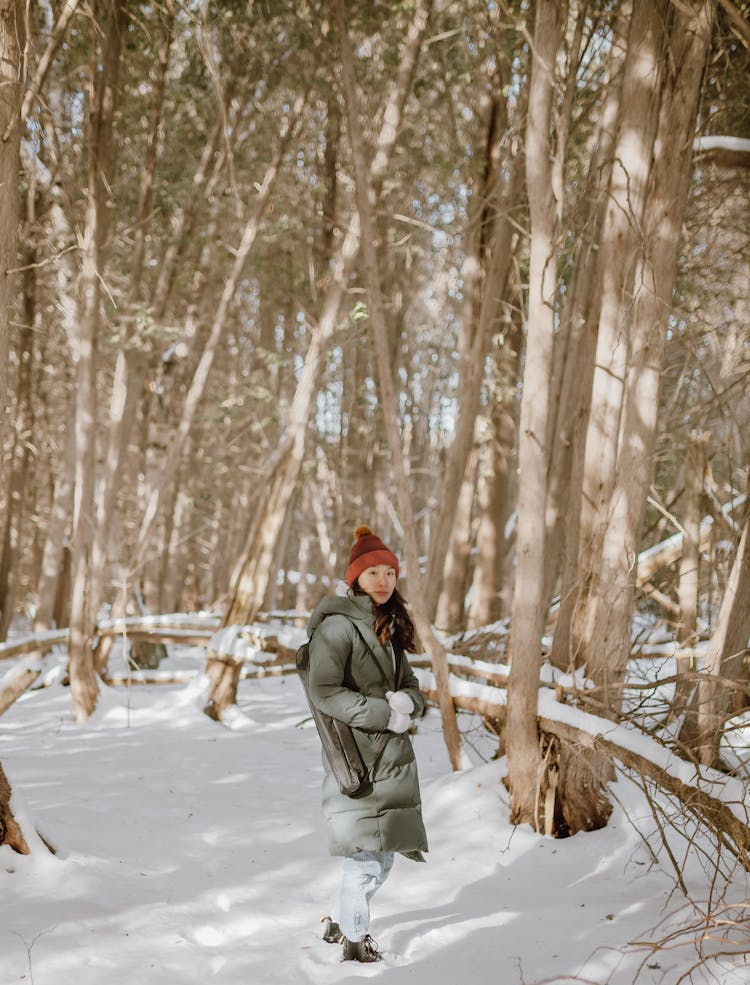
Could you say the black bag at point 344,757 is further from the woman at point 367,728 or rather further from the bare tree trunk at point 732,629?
the bare tree trunk at point 732,629

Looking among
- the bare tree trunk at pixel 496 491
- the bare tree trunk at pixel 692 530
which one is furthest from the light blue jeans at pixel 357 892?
the bare tree trunk at pixel 496 491

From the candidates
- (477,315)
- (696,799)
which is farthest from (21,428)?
(696,799)

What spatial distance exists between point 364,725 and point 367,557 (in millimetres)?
664

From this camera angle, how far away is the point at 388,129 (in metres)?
8.23

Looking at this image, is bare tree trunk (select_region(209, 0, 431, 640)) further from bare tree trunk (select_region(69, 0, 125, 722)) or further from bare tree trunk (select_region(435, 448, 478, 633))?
bare tree trunk (select_region(435, 448, 478, 633))

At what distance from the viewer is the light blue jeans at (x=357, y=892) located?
3.30m

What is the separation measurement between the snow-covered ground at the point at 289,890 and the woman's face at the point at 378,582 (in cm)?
142

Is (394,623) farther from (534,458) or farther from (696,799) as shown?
(534,458)

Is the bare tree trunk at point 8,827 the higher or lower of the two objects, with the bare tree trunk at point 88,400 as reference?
lower

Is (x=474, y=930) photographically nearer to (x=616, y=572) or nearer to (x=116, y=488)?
(x=616, y=572)

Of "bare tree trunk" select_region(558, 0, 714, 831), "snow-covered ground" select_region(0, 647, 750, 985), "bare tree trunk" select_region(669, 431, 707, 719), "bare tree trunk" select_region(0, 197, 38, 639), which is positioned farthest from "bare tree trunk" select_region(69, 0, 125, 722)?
"bare tree trunk" select_region(669, 431, 707, 719)

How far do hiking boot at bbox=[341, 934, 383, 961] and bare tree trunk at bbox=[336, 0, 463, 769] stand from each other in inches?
103

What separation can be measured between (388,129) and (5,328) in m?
5.65

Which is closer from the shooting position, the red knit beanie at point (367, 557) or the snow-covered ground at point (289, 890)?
the snow-covered ground at point (289, 890)
